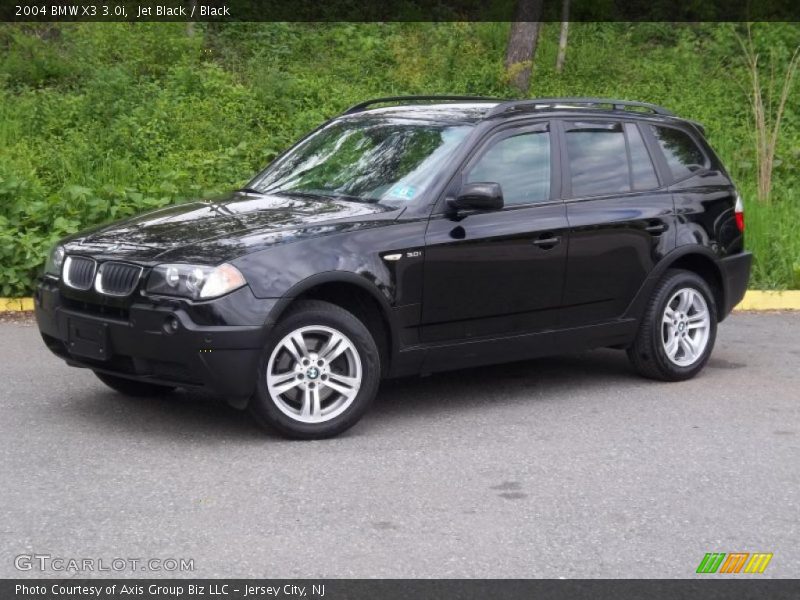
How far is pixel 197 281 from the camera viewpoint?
6453mm

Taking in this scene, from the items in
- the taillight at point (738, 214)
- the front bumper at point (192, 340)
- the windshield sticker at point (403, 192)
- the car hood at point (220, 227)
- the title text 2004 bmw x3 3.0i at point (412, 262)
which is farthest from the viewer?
the taillight at point (738, 214)

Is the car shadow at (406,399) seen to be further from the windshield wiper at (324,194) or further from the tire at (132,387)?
the windshield wiper at (324,194)

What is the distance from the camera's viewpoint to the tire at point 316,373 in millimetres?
6637

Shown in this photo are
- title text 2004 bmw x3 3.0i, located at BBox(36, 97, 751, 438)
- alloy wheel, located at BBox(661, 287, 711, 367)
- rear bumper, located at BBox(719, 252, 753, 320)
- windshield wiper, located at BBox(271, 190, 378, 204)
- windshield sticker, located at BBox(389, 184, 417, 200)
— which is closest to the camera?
A: title text 2004 bmw x3 3.0i, located at BBox(36, 97, 751, 438)

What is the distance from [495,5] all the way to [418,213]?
15514mm

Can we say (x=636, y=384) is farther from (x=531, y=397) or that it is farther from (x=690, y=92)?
(x=690, y=92)

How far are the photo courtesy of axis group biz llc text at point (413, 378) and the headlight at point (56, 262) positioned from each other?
0.02 metres

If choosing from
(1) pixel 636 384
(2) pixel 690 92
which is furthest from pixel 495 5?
(1) pixel 636 384

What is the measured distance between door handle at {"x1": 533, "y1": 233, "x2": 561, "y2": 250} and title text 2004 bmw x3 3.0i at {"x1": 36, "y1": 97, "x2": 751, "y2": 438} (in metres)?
0.01

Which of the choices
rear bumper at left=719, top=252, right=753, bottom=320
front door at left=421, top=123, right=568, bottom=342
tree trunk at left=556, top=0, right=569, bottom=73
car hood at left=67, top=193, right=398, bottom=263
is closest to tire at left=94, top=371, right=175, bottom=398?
car hood at left=67, top=193, right=398, bottom=263

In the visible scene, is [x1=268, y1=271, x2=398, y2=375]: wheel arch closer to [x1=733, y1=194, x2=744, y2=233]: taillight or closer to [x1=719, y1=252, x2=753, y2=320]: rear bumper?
[x1=719, y1=252, x2=753, y2=320]: rear bumper

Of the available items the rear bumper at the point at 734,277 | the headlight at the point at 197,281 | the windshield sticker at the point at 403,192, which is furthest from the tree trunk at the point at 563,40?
the headlight at the point at 197,281

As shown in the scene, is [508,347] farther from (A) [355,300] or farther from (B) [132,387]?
(B) [132,387]

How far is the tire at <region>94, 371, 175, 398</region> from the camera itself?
24.9 feet
